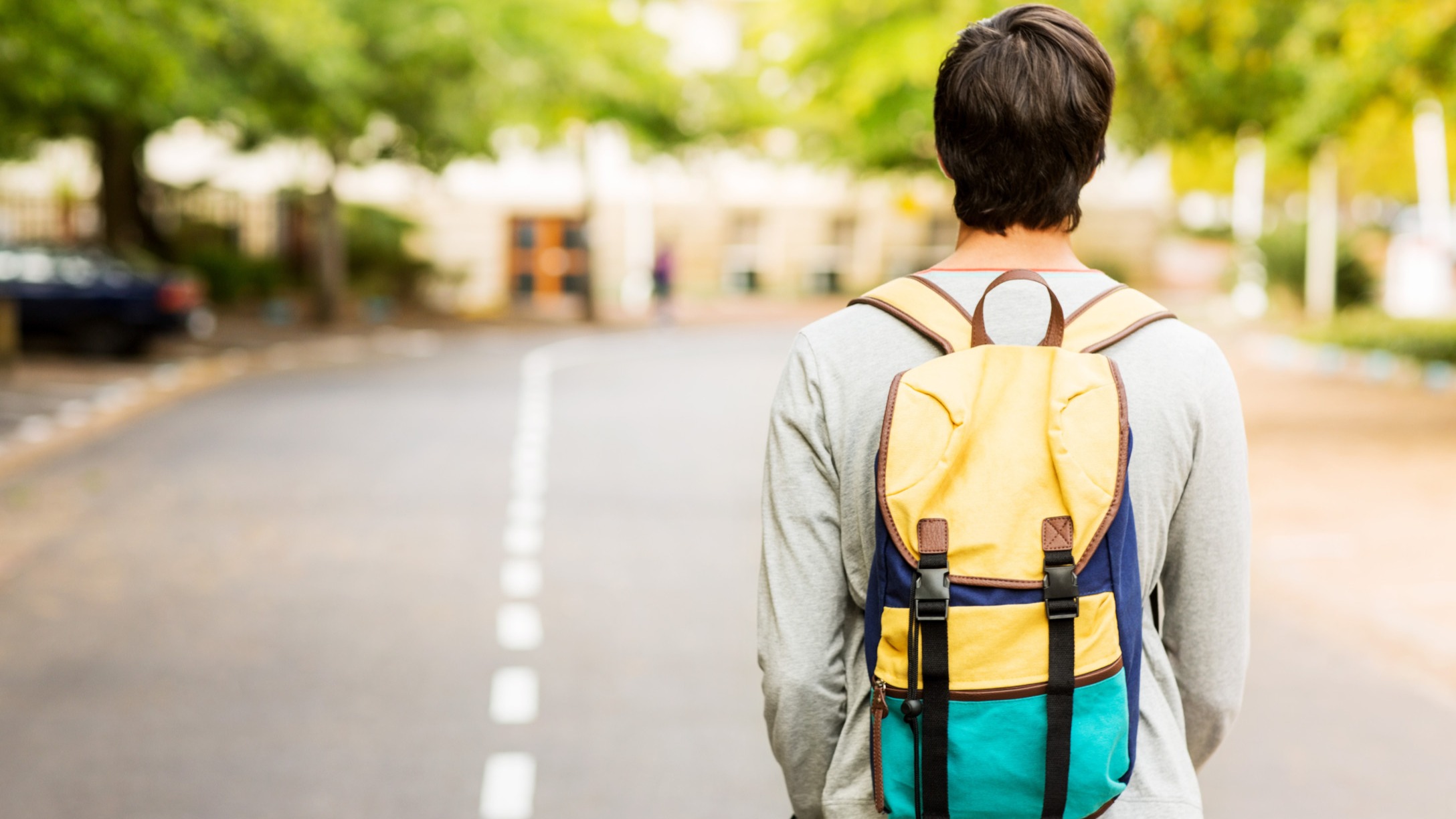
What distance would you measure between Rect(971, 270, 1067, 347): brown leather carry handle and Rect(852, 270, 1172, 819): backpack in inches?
0.5

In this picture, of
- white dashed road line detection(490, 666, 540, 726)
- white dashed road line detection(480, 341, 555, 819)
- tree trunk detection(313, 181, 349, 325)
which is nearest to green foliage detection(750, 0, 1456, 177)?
white dashed road line detection(480, 341, 555, 819)

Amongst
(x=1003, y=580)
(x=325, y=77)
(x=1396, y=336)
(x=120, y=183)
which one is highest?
Answer: (x=325, y=77)

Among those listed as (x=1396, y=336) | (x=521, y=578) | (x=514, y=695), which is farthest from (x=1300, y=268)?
(x=514, y=695)

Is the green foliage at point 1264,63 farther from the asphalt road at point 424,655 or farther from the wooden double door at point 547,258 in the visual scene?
the wooden double door at point 547,258

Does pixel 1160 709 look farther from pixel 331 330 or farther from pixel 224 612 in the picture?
pixel 331 330

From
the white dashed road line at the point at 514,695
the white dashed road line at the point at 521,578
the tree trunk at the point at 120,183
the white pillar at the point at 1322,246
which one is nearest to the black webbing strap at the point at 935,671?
the white dashed road line at the point at 514,695

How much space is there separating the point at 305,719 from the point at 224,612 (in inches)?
75.2

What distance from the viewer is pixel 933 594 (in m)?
1.74

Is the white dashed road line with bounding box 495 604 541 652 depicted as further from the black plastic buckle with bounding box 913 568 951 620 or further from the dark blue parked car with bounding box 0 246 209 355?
the dark blue parked car with bounding box 0 246 209 355

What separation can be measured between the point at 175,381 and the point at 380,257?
1767 cm

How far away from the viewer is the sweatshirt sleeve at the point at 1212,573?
1921mm

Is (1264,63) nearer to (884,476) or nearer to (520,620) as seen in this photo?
(520,620)

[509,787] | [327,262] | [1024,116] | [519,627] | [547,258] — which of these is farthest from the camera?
[547,258]

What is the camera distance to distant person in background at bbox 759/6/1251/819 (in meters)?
1.88
